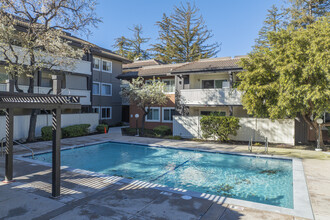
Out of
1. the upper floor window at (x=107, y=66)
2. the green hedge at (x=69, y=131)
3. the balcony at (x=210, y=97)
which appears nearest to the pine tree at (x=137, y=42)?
the upper floor window at (x=107, y=66)

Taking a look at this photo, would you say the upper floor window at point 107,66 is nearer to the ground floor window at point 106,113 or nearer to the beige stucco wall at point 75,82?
the beige stucco wall at point 75,82

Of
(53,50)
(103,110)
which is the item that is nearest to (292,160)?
(53,50)

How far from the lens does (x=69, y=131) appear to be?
1864 centimetres

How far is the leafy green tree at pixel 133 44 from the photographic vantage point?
45781 mm

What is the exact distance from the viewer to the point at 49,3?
15.1 meters

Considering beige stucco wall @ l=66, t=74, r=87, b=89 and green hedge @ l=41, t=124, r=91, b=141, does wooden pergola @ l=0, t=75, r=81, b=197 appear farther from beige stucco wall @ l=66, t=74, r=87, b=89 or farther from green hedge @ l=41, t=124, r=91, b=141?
beige stucco wall @ l=66, t=74, r=87, b=89

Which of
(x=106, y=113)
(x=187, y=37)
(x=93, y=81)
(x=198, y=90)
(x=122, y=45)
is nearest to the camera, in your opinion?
(x=198, y=90)

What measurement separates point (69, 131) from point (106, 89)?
9.66 metres

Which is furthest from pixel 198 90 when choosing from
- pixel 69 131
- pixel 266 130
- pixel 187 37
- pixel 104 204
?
pixel 187 37

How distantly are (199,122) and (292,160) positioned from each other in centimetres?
793

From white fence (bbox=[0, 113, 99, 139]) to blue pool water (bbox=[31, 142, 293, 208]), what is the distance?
4781mm

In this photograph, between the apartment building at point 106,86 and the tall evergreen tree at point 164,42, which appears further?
the tall evergreen tree at point 164,42

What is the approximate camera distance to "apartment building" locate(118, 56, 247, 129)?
18422 mm

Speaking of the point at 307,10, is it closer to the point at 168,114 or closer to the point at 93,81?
the point at 168,114
